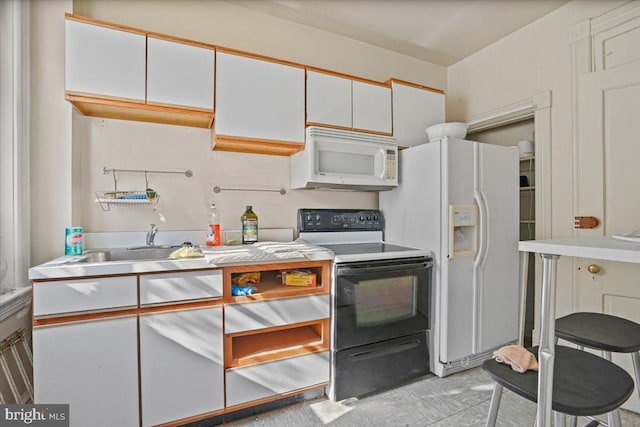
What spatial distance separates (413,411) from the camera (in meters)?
1.78

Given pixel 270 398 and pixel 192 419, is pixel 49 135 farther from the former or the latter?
pixel 270 398

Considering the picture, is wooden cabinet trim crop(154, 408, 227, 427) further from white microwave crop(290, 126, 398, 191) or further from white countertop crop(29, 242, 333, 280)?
white microwave crop(290, 126, 398, 191)

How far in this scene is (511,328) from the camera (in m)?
2.32

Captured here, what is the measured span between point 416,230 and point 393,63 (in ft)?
5.59

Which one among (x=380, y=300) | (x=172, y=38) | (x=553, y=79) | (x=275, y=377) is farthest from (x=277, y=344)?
(x=553, y=79)

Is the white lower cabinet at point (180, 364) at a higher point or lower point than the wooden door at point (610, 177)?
lower

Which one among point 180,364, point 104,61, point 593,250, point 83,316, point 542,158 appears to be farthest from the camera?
point 542,158

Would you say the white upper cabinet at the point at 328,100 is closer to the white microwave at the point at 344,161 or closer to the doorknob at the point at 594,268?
the white microwave at the point at 344,161

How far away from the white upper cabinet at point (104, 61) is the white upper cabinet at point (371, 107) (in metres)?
1.42

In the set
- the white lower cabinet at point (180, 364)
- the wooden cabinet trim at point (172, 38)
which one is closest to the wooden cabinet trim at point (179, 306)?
the white lower cabinet at point (180, 364)

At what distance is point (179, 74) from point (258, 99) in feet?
1.58

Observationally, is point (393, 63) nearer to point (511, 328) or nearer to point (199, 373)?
point (511, 328)

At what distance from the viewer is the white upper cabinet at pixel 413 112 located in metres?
2.43

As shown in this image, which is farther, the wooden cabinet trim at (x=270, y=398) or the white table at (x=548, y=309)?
the wooden cabinet trim at (x=270, y=398)
